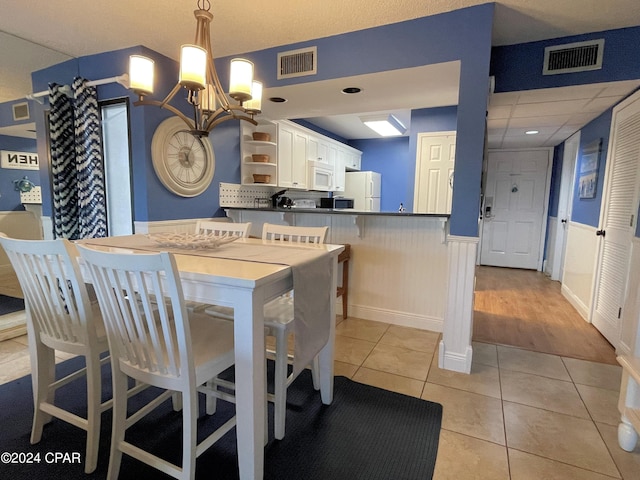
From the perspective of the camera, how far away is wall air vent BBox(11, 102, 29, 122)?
2699mm

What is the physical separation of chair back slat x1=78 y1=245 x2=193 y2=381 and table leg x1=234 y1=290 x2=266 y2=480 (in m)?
0.18

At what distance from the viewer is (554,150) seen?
203 inches

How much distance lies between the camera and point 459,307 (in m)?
2.24

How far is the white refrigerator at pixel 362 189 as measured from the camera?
237 inches

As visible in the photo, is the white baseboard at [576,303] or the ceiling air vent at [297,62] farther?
the white baseboard at [576,303]

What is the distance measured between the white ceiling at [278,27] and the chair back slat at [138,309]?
6.26 ft

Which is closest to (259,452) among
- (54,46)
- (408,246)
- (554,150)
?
(408,246)

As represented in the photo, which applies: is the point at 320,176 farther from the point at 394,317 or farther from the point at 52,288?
the point at 52,288

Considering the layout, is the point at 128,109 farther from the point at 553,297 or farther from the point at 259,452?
the point at 553,297

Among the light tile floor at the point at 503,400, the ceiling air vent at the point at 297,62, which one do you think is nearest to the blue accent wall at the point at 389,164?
the light tile floor at the point at 503,400

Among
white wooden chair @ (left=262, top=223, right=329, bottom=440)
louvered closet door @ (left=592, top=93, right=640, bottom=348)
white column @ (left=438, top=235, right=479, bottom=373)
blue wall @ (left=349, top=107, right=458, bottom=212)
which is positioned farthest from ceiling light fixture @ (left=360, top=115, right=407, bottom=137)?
white wooden chair @ (left=262, top=223, right=329, bottom=440)

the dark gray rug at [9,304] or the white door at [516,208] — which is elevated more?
the white door at [516,208]

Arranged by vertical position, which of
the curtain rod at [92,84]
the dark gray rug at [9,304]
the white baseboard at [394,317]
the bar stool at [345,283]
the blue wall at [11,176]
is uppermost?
the curtain rod at [92,84]

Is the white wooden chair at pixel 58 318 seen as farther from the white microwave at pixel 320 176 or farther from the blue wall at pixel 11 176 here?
the white microwave at pixel 320 176
